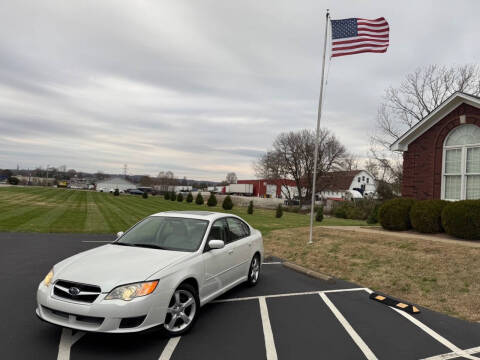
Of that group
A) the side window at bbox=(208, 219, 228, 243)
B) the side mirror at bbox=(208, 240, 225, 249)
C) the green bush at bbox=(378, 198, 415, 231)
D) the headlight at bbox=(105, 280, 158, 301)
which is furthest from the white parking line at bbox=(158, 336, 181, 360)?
the green bush at bbox=(378, 198, 415, 231)

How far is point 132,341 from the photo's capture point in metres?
4.21

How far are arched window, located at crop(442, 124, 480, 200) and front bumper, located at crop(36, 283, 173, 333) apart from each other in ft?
40.3

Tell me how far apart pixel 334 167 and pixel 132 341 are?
2015 inches

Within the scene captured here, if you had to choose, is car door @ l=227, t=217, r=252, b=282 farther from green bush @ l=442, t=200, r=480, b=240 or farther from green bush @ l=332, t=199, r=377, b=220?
green bush @ l=332, t=199, r=377, b=220

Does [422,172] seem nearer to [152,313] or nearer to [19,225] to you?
[152,313]

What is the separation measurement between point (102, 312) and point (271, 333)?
2.28m

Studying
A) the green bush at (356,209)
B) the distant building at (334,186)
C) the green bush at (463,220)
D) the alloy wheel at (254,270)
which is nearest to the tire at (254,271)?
the alloy wheel at (254,270)

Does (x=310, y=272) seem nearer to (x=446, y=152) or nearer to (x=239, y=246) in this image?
(x=239, y=246)

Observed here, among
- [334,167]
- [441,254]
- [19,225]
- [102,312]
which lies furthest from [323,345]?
[334,167]

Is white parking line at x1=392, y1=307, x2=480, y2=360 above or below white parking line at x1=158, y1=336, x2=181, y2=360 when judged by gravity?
above

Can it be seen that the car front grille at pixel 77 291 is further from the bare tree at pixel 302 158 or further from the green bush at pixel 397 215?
the bare tree at pixel 302 158

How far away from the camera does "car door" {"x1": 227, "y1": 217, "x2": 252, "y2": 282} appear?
243 inches

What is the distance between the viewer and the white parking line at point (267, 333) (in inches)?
160

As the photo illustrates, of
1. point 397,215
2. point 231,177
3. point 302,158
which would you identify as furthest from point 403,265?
point 231,177
